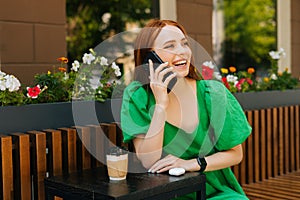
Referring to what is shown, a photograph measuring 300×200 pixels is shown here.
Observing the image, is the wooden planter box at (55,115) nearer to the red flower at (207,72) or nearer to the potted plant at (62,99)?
the potted plant at (62,99)

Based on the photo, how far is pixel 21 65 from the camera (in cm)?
349

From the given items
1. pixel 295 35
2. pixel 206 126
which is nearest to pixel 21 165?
pixel 206 126

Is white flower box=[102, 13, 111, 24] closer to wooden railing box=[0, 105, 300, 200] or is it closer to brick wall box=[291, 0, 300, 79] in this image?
brick wall box=[291, 0, 300, 79]

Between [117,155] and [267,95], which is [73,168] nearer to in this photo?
[117,155]

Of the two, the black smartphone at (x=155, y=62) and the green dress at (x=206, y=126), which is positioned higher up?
the black smartphone at (x=155, y=62)

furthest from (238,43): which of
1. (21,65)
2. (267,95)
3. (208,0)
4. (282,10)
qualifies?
(21,65)

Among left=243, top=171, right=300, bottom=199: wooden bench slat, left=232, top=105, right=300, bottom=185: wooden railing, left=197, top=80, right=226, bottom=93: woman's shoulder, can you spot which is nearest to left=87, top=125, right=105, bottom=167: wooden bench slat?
left=197, top=80, right=226, bottom=93: woman's shoulder

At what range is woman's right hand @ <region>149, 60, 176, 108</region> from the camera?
7.52 ft

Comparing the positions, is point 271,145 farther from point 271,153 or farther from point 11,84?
point 11,84

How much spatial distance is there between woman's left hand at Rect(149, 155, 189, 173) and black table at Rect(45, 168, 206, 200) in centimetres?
3

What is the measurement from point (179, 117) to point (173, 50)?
328 mm

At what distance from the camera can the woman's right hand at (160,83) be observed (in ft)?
7.52

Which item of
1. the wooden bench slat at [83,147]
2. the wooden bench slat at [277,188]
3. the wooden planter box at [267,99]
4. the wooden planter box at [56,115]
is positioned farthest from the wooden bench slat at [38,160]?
the wooden planter box at [267,99]

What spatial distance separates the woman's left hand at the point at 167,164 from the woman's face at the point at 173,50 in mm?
391
